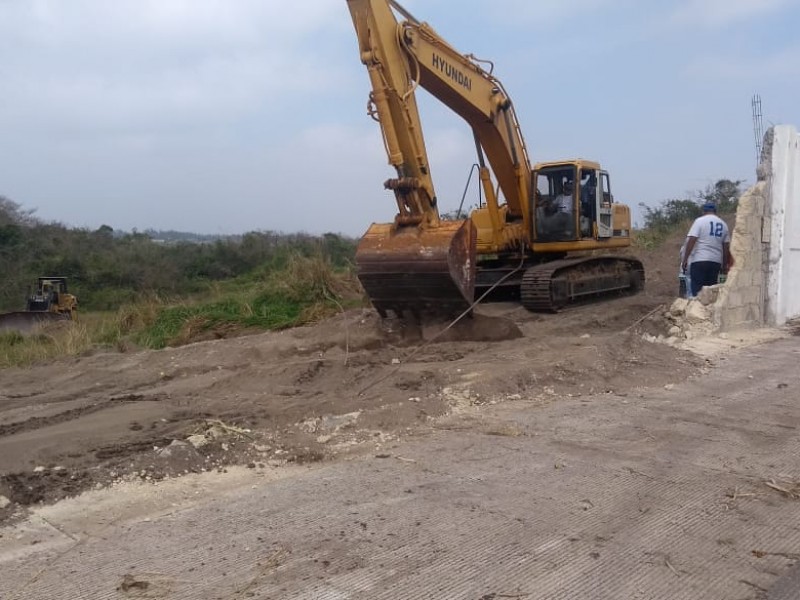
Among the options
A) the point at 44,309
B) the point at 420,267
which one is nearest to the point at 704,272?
the point at 420,267

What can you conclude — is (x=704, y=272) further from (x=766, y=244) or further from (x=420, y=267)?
(x=420, y=267)

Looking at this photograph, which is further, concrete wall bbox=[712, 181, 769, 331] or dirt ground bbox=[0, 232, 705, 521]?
concrete wall bbox=[712, 181, 769, 331]

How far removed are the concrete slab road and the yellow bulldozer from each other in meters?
16.8

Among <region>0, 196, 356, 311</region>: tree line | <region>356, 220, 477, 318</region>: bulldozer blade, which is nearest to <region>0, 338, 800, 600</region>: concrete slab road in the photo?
<region>356, 220, 477, 318</region>: bulldozer blade

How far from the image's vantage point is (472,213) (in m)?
13.6

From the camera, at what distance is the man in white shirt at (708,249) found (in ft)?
33.8

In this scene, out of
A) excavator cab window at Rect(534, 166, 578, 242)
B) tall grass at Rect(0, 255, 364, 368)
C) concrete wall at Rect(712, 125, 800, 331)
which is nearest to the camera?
concrete wall at Rect(712, 125, 800, 331)

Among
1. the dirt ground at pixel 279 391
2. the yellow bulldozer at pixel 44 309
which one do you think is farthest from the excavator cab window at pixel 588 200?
the yellow bulldozer at pixel 44 309

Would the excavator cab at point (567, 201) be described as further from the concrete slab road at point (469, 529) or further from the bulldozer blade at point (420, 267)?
the concrete slab road at point (469, 529)

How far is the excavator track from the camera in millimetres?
12383

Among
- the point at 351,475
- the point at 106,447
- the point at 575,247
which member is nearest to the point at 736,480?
the point at 351,475

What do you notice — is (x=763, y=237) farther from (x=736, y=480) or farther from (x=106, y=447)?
(x=106, y=447)

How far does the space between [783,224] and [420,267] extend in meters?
4.98

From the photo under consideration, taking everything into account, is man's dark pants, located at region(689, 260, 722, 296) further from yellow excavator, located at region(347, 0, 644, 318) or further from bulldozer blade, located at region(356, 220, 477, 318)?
bulldozer blade, located at region(356, 220, 477, 318)
